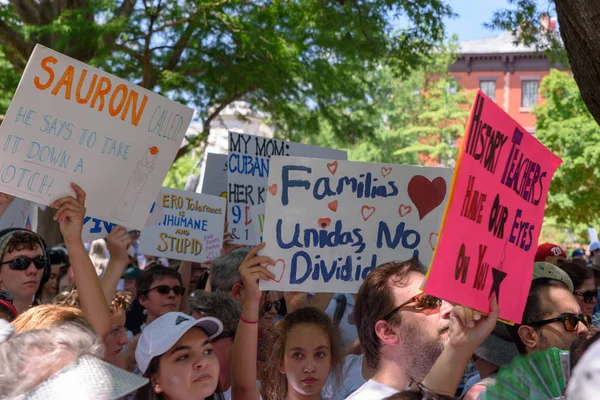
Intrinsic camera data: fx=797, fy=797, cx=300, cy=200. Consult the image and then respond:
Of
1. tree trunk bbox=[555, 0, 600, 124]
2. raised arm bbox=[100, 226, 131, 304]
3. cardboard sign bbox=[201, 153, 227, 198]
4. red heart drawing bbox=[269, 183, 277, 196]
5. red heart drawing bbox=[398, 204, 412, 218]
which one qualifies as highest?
tree trunk bbox=[555, 0, 600, 124]

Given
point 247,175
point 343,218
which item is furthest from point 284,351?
point 247,175

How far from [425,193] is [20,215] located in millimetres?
3100

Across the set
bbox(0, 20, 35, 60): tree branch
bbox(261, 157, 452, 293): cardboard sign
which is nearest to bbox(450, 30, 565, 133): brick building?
bbox(0, 20, 35, 60): tree branch

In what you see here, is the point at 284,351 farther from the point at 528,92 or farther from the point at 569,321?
the point at 528,92

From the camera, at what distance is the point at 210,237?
739 cm

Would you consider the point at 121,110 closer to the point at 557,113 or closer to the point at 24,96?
the point at 24,96

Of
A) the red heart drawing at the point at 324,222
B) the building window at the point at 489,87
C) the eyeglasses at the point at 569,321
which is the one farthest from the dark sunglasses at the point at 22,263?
the building window at the point at 489,87

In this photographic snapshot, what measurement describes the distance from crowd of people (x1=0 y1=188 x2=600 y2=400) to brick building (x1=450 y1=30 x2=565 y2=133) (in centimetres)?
4824

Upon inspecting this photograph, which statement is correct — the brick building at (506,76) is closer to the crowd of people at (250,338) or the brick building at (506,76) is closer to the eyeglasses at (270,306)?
the eyeglasses at (270,306)

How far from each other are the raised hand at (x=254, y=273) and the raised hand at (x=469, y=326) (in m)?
1.08

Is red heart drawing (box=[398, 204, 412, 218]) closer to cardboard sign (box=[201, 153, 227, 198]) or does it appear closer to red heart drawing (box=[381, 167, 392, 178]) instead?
red heart drawing (box=[381, 167, 392, 178])

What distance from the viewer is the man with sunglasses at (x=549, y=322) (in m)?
3.66

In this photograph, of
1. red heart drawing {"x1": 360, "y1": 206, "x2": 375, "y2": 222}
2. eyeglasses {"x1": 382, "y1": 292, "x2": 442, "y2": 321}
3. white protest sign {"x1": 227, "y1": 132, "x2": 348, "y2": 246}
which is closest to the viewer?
eyeglasses {"x1": 382, "y1": 292, "x2": 442, "y2": 321}

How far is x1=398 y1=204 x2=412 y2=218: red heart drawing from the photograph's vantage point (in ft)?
15.9
